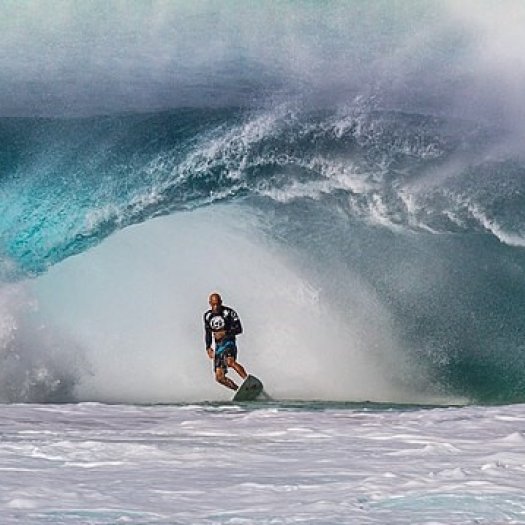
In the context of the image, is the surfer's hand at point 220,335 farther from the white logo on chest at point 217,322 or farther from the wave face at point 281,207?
the wave face at point 281,207

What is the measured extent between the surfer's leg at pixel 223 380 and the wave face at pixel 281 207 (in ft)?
5.27

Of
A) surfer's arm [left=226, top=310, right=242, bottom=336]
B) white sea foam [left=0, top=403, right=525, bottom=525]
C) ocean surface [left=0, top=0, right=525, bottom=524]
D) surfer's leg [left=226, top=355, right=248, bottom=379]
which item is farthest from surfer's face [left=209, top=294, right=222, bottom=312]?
white sea foam [left=0, top=403, right=525, bottom=525]

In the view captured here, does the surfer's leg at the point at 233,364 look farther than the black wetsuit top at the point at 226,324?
No

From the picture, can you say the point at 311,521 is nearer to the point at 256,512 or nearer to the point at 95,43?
the point at 256,512

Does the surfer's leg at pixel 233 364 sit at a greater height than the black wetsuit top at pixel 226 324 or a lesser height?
lesser

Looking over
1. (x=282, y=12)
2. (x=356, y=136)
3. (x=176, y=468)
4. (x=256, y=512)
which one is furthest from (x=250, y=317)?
(x=256, y=512)

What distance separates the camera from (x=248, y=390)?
14906mm

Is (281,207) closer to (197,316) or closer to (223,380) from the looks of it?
(197,316)

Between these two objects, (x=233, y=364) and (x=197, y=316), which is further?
(x=197, y=316)

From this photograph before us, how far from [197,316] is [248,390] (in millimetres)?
3818

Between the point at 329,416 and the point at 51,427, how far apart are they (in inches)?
119

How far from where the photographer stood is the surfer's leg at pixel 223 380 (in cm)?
1537

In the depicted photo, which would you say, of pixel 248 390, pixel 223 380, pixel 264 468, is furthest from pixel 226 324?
pixel 264 468

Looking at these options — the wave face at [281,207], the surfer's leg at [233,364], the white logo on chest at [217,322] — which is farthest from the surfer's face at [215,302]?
the wave face at [281,207]
